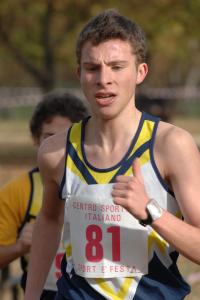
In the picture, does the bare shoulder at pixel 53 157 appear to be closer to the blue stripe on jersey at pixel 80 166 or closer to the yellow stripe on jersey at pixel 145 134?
the blue stripe on jersey at pixel 80 166

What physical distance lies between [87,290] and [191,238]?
1.82 feet

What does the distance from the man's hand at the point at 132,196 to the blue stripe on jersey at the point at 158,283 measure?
36 centimetres

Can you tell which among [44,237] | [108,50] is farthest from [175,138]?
[44,237]

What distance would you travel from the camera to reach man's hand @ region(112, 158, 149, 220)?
9.74 feet

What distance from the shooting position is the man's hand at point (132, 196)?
2.97 metres

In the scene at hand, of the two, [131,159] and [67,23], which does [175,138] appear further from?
[67,23]

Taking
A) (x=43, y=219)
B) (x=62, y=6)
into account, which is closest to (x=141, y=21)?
(x=62, y=6)

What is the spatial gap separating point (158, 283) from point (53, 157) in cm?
68

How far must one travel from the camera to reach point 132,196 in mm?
2973

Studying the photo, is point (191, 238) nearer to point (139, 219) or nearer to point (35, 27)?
point (139, 219)

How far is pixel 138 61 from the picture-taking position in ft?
10.9

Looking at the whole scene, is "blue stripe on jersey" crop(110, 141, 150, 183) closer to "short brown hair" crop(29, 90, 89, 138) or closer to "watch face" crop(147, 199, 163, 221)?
"watch face" crop(147, 199, 163, 221)

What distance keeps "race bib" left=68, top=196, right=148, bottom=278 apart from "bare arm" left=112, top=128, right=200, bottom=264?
0.73ft

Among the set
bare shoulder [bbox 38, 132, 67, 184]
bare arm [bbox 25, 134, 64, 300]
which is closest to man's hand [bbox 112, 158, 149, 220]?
bare shoulder [bbox 38, 132, 67, 184]
